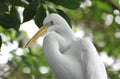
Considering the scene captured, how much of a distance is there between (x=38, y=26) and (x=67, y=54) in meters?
0.37

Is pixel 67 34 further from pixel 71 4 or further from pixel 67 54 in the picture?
pixel 71 4

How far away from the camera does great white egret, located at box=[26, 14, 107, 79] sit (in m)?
1.51

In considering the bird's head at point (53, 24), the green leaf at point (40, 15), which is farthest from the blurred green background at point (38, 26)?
the bird's head at point (53, 24)

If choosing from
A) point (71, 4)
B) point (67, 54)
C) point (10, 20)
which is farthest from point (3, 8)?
point (67, 54)

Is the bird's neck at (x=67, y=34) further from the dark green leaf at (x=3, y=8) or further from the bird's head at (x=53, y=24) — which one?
the dark green leaf at (x=3, y=8)

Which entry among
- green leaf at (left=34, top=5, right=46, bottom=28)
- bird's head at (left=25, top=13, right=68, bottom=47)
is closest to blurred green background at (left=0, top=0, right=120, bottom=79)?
green leaf at (left=34, top=5, right=46, bottom=28)

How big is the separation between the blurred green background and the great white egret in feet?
0.81

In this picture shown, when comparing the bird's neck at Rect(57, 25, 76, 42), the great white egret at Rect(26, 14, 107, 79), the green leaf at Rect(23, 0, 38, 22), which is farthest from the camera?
the green leaf at Rect(23, 0, 38, 22)

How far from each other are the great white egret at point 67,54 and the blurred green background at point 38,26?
0.25m

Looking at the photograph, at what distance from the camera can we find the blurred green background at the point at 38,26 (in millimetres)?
1867

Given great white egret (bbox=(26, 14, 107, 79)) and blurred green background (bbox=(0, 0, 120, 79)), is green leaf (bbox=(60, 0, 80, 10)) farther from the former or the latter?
great white egret (bbox=(26, 14, 107, 79))

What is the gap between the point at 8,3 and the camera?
189 cm

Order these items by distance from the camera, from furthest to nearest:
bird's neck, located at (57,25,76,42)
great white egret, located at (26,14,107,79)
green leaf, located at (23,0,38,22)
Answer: green leaf, located at (23,0,38,22), bird's neck, located at (57,25,76,42), great white egret, located at (26,14,107,79)

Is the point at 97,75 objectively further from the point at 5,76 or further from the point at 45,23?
the point at 5,76
